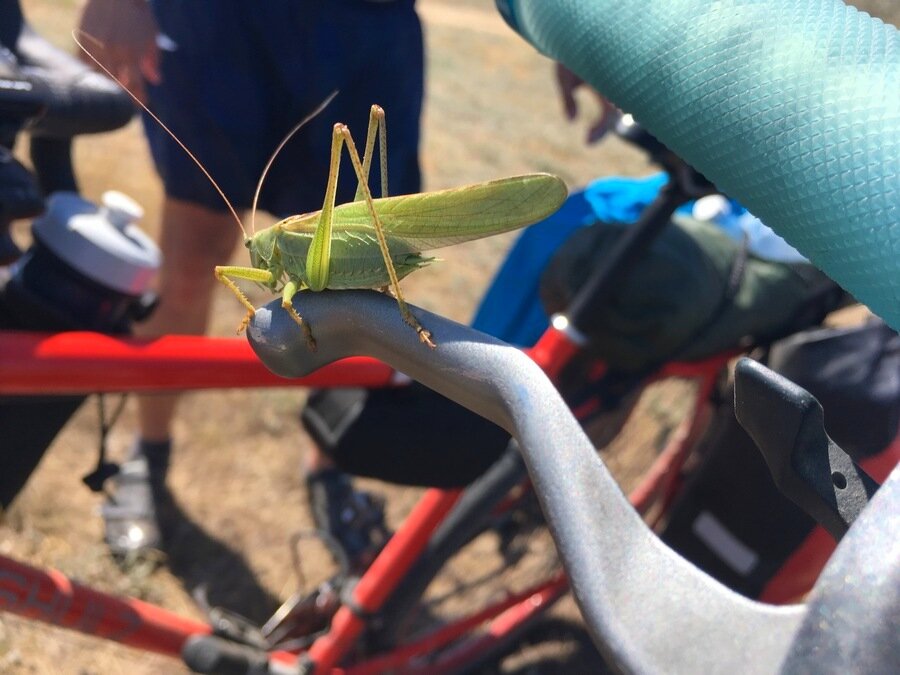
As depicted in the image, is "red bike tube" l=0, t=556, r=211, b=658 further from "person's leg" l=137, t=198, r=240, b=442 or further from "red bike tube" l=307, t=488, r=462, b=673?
"person's leg" l=137, t=198, r=240, b=442

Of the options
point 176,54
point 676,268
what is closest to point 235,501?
point 176,54

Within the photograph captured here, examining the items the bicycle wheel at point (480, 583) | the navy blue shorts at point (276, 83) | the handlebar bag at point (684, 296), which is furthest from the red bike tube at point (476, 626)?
the navy blue shorts at point (276, 83)

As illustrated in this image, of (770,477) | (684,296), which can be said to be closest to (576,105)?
(684,296)

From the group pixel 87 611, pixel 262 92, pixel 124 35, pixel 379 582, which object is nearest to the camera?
pixel 87 611

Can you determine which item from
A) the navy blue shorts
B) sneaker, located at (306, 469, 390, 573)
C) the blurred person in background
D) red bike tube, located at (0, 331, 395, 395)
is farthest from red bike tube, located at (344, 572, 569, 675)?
the navy blue shorts

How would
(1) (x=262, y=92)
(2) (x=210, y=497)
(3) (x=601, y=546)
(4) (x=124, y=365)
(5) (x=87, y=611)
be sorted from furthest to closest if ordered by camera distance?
(2) (x=210, y=497), (1) (x=262, y=92), (5) (x=87, y=611), (4) (x=124, y=365), (3) (x=601, y=546)

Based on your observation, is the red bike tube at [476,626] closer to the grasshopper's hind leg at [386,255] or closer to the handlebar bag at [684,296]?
the handlebar bag at [684,296]

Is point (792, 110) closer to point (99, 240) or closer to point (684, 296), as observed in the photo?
point (99, 240)
